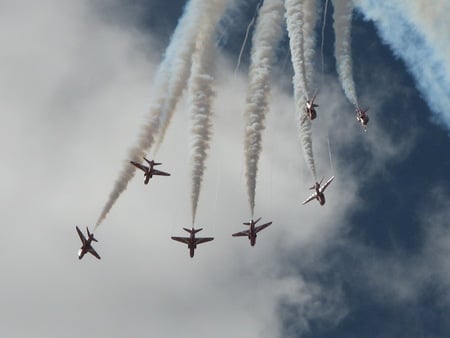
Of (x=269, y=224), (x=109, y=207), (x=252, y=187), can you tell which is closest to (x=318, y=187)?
(x=269, y=224)

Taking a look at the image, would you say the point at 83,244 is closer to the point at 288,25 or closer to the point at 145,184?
the point at 145,184

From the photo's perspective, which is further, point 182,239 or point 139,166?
point 182,239

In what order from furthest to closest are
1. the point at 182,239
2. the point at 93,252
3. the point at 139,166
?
the point at 93,252 < the point at 182,239 < the point at 139,166

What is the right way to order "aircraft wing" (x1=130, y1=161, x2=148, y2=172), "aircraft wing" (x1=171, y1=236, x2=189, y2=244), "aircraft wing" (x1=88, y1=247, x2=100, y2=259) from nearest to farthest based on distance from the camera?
1. "aircraft wing" (x1=130, y1=161, x2=148, y2=172)
2. "aircraft wing" (x1=171, y1=236, x2=189, y2=244)
3. "aircraft wing" (x1=88, y1=247, x2=100, y2=259)

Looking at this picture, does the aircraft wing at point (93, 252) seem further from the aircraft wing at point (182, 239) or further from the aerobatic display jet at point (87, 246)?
the aircraft wing at point (182, 239)

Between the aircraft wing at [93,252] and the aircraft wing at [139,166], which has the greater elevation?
the aircraft wing at [139,166]

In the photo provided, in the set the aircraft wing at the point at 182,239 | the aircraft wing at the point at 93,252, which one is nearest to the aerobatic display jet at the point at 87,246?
the aircraft wing at the point at 93,252

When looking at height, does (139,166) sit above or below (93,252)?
above

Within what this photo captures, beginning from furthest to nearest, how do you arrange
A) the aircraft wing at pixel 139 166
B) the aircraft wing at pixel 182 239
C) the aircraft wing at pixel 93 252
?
the aircraft wing at pixel 93 252 < the aircraft wing at pixel 182 239 < the aircraft wing at pixel 139 166

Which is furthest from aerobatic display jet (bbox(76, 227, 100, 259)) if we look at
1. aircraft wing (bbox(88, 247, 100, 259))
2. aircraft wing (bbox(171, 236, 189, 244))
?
aircraft wing (bbox(171, 236, 189, 244))

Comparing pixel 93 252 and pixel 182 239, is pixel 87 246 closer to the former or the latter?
pixel 93 252

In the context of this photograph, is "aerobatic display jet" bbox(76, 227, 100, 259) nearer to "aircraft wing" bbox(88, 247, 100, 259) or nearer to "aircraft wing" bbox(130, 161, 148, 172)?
"aircraft wing" bbox(88, 247, 100, 259)

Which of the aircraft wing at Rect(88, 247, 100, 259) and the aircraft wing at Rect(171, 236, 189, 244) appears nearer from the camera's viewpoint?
the aircraft wing at Rect(171, 236, 189, 244)

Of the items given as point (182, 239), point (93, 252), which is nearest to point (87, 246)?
point (93, 252)
